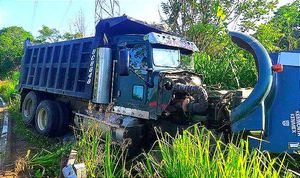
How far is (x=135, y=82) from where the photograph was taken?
6.66m

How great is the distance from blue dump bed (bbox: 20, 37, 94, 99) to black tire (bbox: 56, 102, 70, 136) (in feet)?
1.43

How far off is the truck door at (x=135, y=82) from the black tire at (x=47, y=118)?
2.59 metres

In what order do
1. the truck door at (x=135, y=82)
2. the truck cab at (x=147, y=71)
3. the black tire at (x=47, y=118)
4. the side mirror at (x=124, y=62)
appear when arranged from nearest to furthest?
the side mirror at (x=124, y=62)
the truck cab at (x=147, y=71)
the truck door at (x=135, y=82)
the black tire at (x=47, y=118)

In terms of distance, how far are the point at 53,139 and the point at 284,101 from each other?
6.15m

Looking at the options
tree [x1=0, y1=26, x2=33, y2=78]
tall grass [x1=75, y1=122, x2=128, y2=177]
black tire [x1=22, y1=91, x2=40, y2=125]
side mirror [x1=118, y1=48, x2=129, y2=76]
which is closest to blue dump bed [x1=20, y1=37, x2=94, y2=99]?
black tire [x1=22, y1=91, x2=40, y2=125]

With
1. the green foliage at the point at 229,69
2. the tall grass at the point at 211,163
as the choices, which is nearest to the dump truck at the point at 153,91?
the tall grass at the point at 211,163

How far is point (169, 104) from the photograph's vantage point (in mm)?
6082

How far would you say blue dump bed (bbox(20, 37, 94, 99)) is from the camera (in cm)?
817

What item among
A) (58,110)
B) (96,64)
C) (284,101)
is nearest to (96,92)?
(96,64)

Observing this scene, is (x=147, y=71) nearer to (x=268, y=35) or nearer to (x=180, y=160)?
(x=180, y=160)

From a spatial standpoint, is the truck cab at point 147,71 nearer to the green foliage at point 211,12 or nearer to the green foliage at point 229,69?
the green foliage at point 229,69

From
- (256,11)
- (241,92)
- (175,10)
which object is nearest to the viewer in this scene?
(241,92)

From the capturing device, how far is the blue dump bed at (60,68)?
8172 mm

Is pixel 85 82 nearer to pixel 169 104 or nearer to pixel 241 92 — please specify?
pixel 169 104
